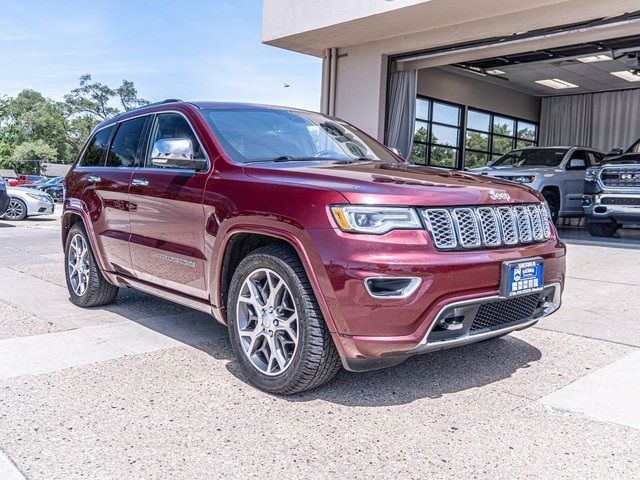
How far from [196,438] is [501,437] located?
1.46 meters

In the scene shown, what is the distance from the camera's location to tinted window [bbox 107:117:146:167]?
200 inches

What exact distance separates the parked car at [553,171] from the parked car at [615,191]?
45.7 inches

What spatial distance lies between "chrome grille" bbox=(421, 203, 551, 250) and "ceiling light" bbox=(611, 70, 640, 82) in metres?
17.2

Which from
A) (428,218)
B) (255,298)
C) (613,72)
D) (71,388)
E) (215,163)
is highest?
(613,72)

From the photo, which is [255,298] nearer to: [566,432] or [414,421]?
[414,421]

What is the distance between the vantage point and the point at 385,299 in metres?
3.09

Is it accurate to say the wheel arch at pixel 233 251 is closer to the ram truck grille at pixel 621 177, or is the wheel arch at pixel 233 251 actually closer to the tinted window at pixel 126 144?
the tinted window at pixel 126 144

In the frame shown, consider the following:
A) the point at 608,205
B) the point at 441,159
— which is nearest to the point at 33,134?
the point at 441,159

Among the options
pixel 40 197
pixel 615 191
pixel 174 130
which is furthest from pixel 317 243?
pixel 40 197

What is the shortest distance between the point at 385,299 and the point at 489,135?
769 inches

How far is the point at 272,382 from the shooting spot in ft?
11.6

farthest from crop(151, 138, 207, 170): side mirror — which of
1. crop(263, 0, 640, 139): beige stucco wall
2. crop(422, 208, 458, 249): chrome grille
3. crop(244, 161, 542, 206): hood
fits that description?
crop(263, 0, 640, 139): beige stucco wall

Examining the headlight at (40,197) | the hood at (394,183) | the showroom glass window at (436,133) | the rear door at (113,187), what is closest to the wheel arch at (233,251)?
the hood at (394,183)

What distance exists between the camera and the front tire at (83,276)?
5535 mm
